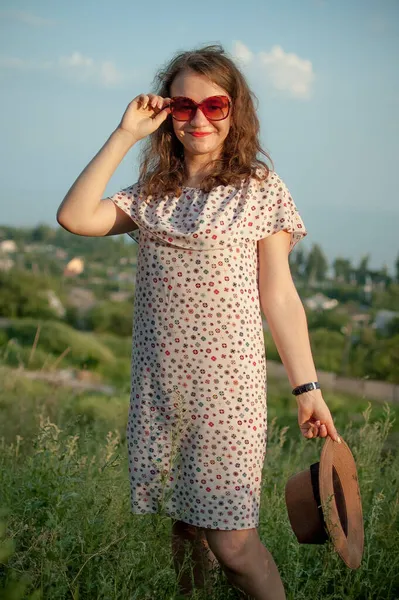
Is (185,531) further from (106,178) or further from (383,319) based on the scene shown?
(383,319)

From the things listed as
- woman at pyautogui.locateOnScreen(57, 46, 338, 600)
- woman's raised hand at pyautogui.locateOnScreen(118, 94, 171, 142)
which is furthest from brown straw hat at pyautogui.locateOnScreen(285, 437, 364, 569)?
woman's raised hand at pyautogui.locateOnScreen(118, 94, 171, 142)

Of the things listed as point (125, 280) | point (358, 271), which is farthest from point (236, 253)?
point (125, 280)

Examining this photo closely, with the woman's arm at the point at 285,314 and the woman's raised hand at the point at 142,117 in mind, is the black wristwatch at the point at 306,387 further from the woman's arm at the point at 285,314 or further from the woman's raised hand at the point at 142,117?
Result: the woman's raised hand at the point at 142,117

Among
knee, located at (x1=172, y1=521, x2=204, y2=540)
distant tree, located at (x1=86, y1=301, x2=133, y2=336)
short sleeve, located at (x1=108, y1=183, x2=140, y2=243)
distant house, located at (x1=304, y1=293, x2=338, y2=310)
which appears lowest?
distant tree, located at (x1=86, y1=301, x2=133, y2=336)

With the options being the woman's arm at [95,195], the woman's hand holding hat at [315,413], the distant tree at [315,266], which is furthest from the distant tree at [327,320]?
the woman's arm at [95,195]

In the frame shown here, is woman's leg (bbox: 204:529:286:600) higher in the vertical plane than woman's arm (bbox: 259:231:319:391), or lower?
lower

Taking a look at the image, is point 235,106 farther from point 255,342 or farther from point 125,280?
point 125,280

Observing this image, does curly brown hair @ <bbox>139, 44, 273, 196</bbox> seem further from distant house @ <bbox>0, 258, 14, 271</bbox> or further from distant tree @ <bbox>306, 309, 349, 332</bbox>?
distant house @ <bbox>0, 258, 14, 271</bbox>

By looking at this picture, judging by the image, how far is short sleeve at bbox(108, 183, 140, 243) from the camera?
2.45 m

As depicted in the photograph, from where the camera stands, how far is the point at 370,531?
2.97 meters

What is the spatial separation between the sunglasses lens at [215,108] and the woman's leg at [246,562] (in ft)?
4.03

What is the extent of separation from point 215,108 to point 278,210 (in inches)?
14.4

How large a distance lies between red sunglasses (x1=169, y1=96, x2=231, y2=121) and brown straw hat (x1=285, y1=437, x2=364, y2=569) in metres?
1.04

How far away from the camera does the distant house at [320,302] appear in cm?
1359
